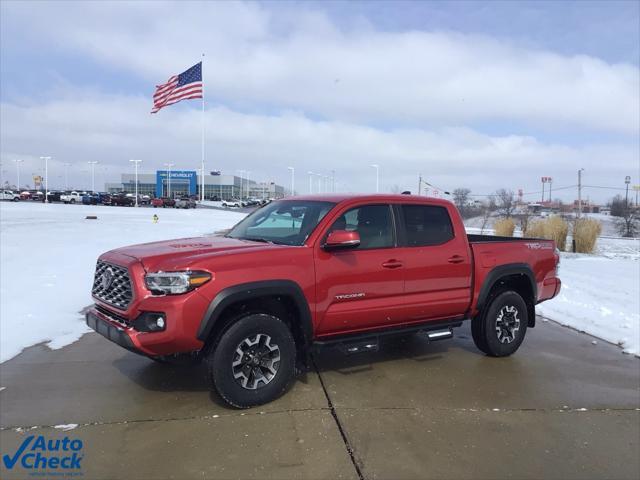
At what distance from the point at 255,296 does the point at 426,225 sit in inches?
86.4

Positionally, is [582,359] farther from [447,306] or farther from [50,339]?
[50,339]

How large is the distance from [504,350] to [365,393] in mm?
2179

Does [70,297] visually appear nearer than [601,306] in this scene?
Yes

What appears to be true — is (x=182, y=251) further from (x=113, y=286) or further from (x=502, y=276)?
(x=502, y=276)

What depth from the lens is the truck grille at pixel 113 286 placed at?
414 centimetres

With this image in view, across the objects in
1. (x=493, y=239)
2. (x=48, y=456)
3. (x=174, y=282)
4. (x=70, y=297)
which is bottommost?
(x=48, y=456)

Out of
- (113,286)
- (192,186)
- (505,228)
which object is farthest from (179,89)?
(192,186)

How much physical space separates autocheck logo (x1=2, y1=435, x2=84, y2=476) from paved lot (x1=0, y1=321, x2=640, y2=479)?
0.19 ft

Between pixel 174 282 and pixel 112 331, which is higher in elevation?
pixel 174 282

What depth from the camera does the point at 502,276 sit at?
5.87 meters

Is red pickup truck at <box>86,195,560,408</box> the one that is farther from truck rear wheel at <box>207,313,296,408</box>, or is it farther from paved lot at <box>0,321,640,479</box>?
paved lot at <box>0,321,640,479</box>

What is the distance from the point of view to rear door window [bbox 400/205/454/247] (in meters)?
5.32

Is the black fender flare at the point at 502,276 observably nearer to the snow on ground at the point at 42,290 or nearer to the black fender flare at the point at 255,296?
the black fender flare at the point at 255,296

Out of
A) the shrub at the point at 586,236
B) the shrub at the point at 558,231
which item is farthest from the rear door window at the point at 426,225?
the shrub at the point at 586,236
